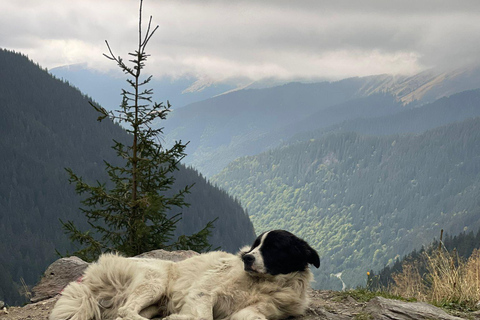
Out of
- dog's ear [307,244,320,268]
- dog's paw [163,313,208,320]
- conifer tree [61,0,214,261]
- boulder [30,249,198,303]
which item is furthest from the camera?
conifer tree [61,0,214,261]

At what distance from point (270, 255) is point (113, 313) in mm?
2084

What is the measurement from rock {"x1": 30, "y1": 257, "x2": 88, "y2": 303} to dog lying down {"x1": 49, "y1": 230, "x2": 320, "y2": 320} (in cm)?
272

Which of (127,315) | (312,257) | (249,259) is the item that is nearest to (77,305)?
(127,315)

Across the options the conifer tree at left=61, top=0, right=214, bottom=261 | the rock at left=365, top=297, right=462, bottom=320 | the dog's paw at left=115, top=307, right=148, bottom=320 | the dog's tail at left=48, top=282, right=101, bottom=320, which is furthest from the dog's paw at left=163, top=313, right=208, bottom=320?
the conifer tree at left=61, top=0, right=214, bottom=261

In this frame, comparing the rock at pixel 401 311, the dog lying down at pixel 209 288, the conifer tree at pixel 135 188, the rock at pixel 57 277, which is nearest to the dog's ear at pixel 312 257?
the dog lying down at pixel 209 288

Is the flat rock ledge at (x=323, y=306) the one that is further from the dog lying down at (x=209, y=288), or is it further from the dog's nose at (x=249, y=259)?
the dog's nose at (x=249, y=259)

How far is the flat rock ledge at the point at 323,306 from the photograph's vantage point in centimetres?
620

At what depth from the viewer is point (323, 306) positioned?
705 cm

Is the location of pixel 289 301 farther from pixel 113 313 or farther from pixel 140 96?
pixel 140 96

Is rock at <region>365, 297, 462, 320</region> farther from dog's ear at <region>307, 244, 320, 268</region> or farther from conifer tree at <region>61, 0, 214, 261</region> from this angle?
conifer tree at <region>61, 0, 214, 261</region>

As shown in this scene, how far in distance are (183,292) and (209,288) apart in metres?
0.37

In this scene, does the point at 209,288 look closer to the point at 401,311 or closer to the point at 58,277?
the point at 401,311

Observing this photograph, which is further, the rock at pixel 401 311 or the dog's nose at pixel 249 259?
the rock at pixel 401 311

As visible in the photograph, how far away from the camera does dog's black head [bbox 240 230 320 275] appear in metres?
Answer: 5.83
